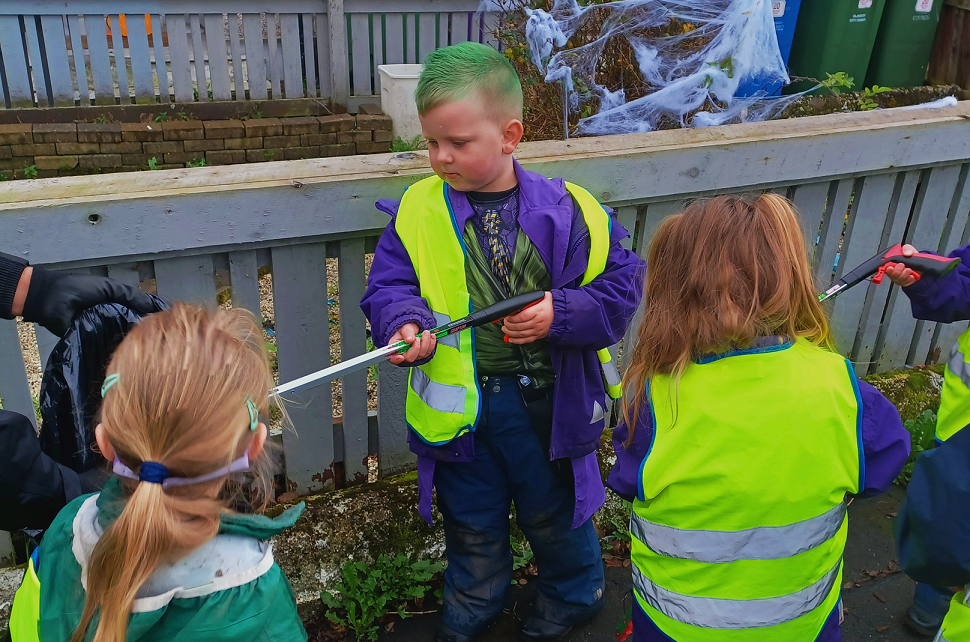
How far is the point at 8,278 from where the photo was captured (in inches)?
70.8

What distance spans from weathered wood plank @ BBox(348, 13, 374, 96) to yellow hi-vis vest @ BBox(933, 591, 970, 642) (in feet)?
24.4

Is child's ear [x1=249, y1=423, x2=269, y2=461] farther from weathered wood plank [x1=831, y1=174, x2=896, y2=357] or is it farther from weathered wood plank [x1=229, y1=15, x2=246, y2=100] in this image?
weathered wood plank [x1=229, y1=15, x2=246, y2=100]

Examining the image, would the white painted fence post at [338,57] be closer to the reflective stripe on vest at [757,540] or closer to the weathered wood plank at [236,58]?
the weathered wood plank at [236,58]

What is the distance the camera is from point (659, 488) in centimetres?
164

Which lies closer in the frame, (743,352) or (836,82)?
(743,352)

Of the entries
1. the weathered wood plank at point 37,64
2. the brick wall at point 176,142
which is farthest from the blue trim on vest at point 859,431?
the weathered wood plank at point 37,64

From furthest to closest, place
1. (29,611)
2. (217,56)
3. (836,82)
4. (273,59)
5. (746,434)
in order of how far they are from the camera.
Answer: (273,59) → (217,56) → (836,82) → (746,434) → (29,611)

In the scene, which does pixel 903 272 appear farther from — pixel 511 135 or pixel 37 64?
pixel 37 64

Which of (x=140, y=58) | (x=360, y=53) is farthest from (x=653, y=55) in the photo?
(x=140, y=58)

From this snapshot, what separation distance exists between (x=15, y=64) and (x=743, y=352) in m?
7.39

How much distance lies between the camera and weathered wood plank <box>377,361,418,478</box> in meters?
2.64

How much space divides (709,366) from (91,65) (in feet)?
23.8

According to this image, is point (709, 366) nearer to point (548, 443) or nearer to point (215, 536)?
point (548, 443)

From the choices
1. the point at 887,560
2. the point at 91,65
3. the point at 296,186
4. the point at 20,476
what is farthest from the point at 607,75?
the point at 91,65
